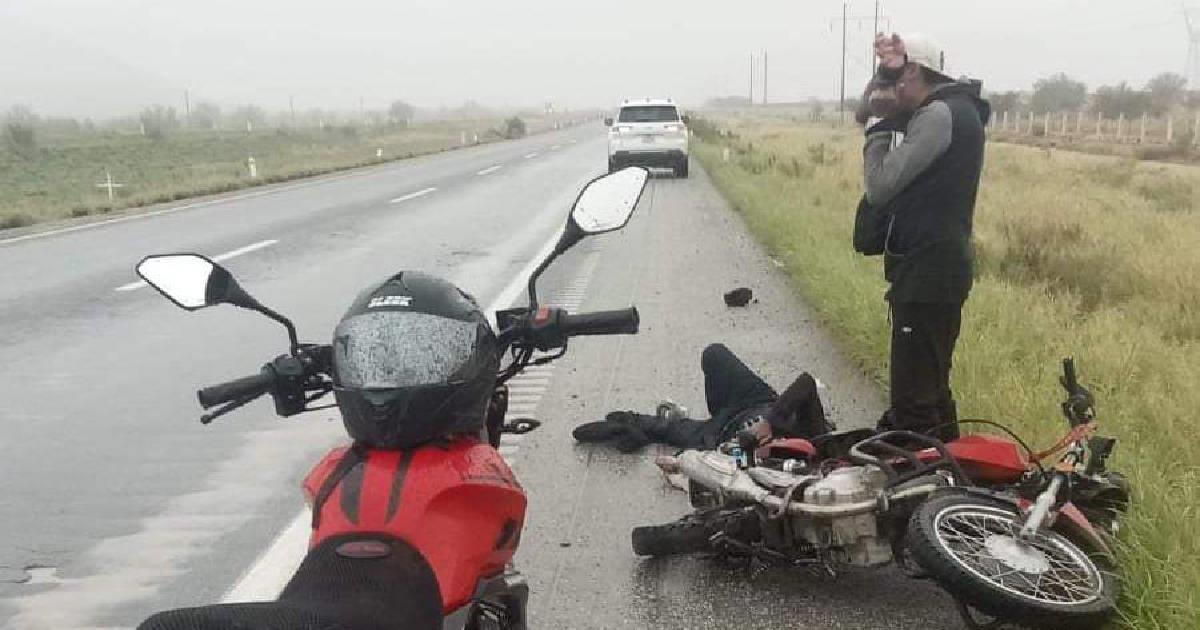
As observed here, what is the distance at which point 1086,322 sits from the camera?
7.44 m

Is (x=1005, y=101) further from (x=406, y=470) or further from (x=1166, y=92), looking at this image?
(x=406, y=470)

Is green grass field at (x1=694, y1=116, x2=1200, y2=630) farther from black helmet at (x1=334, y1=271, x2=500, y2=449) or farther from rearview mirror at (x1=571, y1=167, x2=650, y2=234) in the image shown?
black helmet at (x1=334, y1=271, x2=500, y2=449)

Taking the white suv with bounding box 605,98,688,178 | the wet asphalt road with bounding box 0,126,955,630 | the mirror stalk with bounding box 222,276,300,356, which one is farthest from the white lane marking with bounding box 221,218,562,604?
the white suv with bounding box 605,98,688,178

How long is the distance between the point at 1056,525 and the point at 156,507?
3.52m

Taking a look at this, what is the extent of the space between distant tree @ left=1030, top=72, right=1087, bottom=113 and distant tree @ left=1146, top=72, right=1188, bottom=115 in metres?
5.80

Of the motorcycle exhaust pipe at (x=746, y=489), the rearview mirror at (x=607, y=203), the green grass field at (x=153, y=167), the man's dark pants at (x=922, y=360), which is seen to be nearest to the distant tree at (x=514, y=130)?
the green grass field at (x=153, y=167)

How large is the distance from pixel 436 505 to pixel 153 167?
4583 centimetres

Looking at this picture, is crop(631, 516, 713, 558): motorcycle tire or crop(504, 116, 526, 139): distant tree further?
crop(504, 116, 526, 139): distant tree

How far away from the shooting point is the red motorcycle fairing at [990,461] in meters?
3.42

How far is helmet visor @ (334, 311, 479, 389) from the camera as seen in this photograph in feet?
6.64

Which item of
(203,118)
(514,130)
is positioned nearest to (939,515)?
(514,130)

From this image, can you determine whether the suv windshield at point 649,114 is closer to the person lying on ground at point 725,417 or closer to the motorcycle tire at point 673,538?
the person lying on ground at point 725,417

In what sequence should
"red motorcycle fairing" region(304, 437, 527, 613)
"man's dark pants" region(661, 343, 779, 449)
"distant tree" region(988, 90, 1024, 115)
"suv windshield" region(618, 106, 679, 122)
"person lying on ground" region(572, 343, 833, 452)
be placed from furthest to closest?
"distant tree" region(988, 90, 1024, 115) < "suv windshield" region(618, 106, 679, 122) < "man's dark pants" region(661, 343, 779, 449) < "person lying on ground" region(572, 343, 833, 452) < "red motorcycle fairing" region(304, 437, 527, 613)

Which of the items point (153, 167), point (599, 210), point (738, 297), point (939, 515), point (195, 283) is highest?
point (599, 210)
